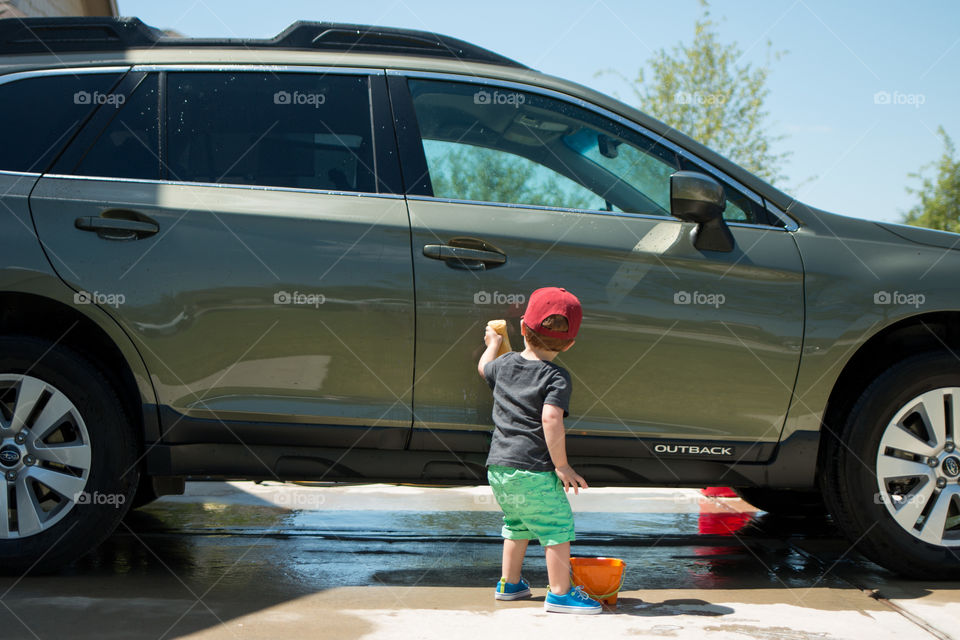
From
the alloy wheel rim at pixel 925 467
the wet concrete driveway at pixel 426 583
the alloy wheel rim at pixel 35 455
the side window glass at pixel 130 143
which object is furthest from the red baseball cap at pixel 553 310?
the alloy wheel rim at pixel 35 455

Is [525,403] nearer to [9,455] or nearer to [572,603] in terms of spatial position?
[572,603]

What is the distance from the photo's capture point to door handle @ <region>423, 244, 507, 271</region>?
138 inches

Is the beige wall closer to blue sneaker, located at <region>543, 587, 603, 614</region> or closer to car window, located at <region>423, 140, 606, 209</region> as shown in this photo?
car window, located at <region>423, 140, 606, 209</region>

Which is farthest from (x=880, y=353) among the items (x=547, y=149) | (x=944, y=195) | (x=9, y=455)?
(x=944, y=195)

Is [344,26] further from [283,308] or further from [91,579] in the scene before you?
[91,579]

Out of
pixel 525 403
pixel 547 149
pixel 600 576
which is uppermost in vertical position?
pixel 547 149

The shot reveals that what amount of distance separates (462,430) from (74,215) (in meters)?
1.64

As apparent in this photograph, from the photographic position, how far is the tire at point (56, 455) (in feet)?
11.2

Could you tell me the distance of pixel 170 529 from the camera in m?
4.69

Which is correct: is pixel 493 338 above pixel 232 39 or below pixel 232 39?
below

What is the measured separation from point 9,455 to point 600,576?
2.17 meters

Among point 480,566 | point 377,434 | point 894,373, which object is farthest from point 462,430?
point 894,373

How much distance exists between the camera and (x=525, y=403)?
3291 mm

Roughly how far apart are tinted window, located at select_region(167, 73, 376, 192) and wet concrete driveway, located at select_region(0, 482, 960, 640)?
154 cm
